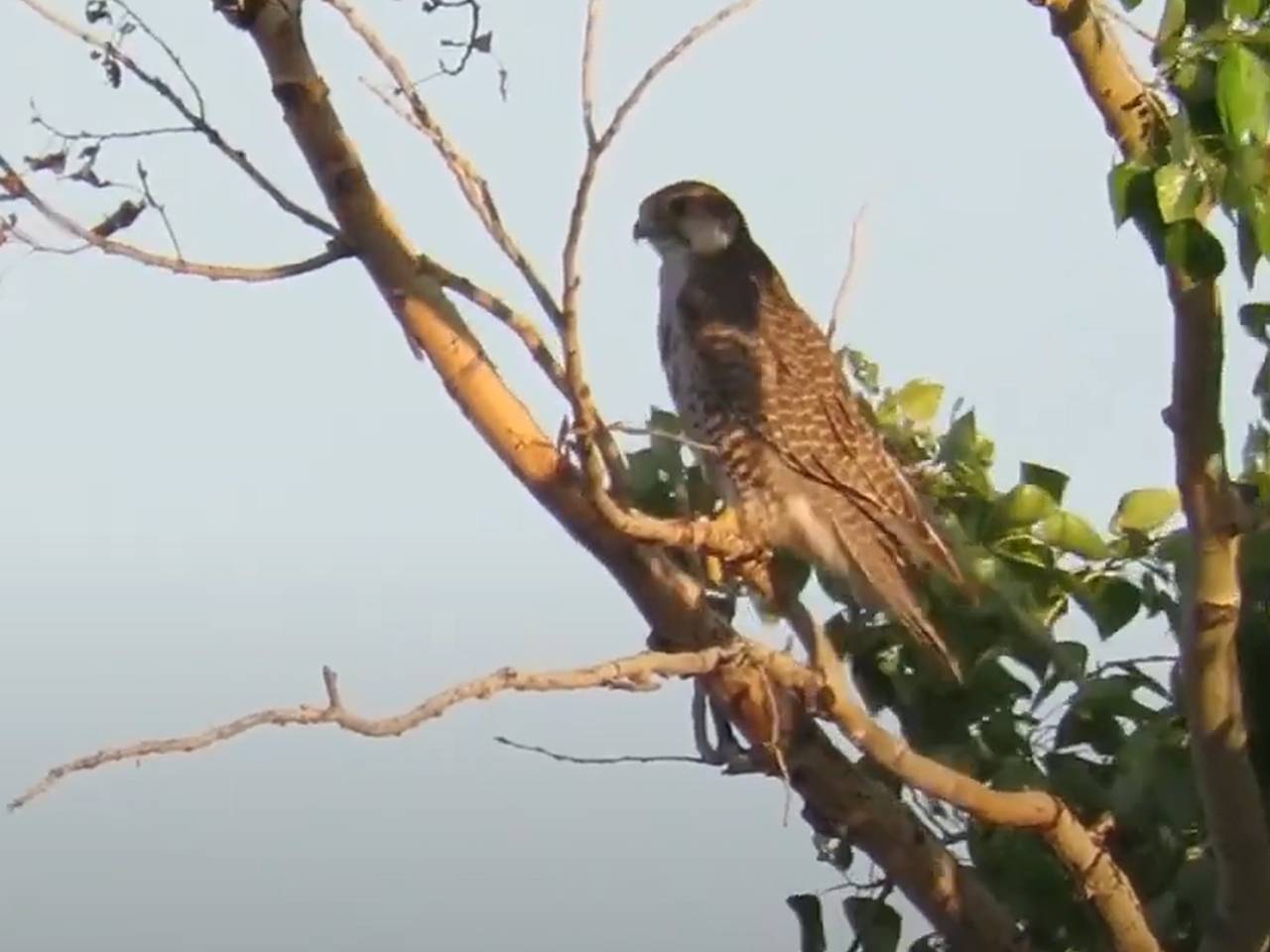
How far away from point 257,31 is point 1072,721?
968 mm

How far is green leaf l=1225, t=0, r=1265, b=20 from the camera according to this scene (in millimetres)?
1468

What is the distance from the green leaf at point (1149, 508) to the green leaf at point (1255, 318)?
303 millimetres

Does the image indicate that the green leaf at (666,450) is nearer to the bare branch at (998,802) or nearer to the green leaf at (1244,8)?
the bare branch at (998,802)

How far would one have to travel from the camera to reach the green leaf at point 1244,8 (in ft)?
4.82

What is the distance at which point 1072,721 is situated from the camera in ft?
6.95

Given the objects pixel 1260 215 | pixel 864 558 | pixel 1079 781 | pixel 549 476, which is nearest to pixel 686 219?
pixel 864 558

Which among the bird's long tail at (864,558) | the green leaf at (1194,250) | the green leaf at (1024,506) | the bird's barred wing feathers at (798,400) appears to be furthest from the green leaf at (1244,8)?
the bird's barred wing feathers at (798,400)

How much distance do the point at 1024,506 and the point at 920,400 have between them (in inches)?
9.2

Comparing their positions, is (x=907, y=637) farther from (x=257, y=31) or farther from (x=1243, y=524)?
(x=257, y=31)

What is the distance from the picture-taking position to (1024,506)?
7.04ft

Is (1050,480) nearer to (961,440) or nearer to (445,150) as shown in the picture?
(961,440)

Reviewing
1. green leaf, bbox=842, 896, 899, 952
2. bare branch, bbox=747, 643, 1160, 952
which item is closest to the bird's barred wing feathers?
green leaf, bbox=842, 896, 899, 952

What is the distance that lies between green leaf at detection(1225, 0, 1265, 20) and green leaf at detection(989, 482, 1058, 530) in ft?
2.35

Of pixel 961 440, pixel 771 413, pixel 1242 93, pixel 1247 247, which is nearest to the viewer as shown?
pixel 1242 93
